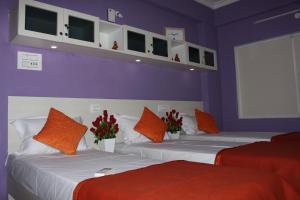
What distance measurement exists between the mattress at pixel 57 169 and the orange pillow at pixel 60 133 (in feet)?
0.31

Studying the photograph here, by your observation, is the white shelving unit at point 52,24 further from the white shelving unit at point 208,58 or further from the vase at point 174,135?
the white shelving unit at point 208,58

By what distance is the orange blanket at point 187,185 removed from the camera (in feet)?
3.30

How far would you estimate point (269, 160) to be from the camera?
1.73 metres

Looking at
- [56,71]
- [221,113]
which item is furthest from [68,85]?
[221,113]

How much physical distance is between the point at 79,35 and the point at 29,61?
0.57 m

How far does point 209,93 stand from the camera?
438 cm

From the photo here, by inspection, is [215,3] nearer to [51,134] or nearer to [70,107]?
[70,107]

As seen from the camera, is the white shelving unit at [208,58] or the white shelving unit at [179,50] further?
the white shelving unit at [208,58]

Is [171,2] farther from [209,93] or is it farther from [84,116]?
[84,116]

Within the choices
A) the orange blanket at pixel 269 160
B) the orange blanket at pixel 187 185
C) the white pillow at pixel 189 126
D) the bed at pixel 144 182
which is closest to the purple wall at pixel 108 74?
the white pillow at pixel 189 126

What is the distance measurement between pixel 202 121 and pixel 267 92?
1.33m

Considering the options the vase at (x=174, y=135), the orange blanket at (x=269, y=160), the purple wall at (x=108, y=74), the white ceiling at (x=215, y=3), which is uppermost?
the white ceiling at (x=215, y=3)

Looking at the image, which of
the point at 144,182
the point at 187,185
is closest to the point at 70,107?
the point at 144,182

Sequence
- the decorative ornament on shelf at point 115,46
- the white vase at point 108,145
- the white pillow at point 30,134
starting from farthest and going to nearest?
the decorative ornament on shelf at point 115,46, the white vase at point 108,145, the white pillow at point 30,134
